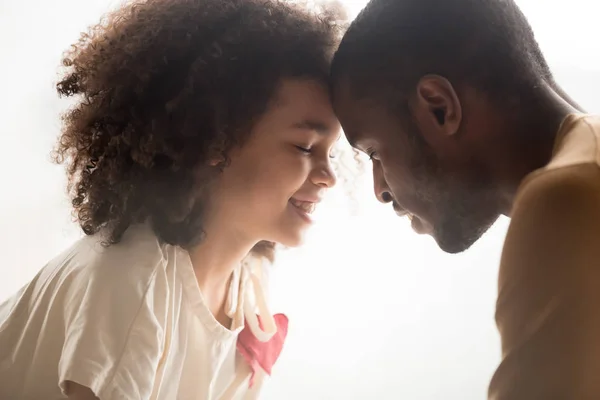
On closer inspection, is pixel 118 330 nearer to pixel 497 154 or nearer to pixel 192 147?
pixel 192 147

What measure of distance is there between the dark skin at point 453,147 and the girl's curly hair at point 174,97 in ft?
0.49

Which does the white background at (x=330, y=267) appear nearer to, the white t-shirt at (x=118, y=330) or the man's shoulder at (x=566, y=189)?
the white t-shirt at (x=118, y=330)

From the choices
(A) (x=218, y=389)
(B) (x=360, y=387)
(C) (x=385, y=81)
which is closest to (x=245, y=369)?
(A) (x=218, y=389)

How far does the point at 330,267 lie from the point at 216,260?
20 cm

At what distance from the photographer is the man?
0.51 m

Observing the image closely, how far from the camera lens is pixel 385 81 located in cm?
74

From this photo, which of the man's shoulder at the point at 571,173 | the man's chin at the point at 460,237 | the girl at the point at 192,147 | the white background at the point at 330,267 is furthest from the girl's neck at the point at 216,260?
the man's shoulder at the point at 571,173

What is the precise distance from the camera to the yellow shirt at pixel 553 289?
0.50 metres

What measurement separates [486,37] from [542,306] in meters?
0.30

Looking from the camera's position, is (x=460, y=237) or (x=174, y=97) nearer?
(x=460, y=237)

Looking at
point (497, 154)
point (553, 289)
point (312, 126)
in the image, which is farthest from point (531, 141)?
point (312, 126)

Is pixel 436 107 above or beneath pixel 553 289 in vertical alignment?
above

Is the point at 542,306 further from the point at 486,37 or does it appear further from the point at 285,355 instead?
the point at 285,355

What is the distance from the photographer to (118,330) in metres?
0.71
